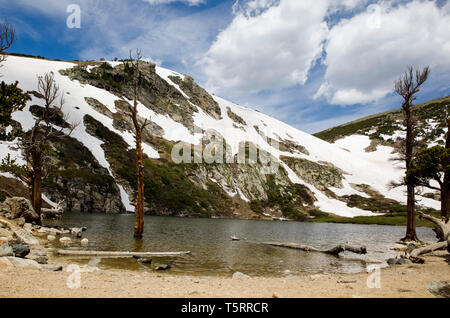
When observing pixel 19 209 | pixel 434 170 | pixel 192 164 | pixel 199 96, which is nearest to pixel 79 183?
pixel 192 164

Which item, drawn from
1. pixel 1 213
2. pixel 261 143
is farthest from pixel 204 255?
pixel 261 143

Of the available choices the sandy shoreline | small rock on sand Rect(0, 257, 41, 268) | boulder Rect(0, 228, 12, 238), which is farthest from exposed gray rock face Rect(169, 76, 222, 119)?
the sandy shoreline

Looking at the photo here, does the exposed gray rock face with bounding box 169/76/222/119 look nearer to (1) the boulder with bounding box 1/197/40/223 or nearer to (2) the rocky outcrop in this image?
(2) the rocky outcrop

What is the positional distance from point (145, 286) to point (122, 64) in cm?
16566

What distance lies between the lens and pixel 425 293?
8570 millimetres

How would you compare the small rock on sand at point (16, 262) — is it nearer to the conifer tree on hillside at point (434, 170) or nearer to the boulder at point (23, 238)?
the boulder at point (23, 238)

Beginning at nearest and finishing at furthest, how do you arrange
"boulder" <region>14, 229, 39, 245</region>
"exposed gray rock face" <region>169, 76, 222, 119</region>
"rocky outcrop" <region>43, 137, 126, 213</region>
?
"boulder" <region>14, 229, 39, 245</region> → "rocky outcrop" <region>43, 137, 126, 213</region> → "exposed gray rock face" <region>169, 76, 222, 119</region>

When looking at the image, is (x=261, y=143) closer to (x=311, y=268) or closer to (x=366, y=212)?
(x=366, y=212)

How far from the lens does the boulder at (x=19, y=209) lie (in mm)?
24484

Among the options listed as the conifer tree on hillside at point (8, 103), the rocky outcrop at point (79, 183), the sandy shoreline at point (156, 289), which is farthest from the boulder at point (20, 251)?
the rocky outcrop at point (79, 183)

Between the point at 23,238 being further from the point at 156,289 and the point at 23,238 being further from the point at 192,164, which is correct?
the point at 192,164

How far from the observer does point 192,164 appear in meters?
105

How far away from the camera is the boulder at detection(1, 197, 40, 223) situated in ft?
80.3

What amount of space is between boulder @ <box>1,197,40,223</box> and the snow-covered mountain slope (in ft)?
128
